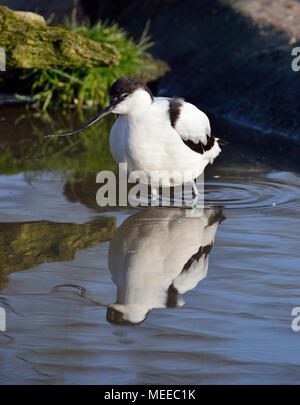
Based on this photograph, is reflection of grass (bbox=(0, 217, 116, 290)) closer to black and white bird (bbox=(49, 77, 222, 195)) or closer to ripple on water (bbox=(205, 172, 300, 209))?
black and white bird (bbox=(49, 77, 222, 195))

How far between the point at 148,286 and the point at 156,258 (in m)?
0.50

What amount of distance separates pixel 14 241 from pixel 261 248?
169cm

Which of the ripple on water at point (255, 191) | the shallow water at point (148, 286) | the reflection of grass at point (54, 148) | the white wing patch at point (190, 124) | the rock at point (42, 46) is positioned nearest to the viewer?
the shallow water at point (148, 286)

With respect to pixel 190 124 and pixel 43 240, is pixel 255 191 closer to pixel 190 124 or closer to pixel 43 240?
pixel 190 124

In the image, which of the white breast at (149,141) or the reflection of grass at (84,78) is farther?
the reflection of grass at (84,78)

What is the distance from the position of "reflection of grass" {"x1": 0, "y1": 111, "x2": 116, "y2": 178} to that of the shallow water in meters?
0.54

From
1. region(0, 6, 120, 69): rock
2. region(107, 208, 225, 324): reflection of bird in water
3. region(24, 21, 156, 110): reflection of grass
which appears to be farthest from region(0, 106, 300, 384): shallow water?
region(24, 21, 156, 110): reflection of grass

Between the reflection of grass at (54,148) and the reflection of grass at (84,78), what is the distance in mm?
475

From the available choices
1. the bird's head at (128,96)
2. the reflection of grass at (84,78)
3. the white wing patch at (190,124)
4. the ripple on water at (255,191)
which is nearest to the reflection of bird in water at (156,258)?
the ripple on water at (255,191)

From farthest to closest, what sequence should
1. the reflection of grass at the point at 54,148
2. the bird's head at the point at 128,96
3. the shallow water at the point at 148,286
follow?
the reflection of grass at the point at 54,148
the bird's head at the point at 128,96
the shallow water at the point at 148,286

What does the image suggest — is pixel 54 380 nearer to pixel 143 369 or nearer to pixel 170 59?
pixel 143 369

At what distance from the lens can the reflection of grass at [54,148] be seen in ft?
22.4

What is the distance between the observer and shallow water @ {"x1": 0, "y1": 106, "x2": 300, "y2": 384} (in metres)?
3.26

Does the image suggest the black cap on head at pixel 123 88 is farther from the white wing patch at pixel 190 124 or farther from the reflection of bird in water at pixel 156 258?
the reflection of bird in water at pixel 156 258
